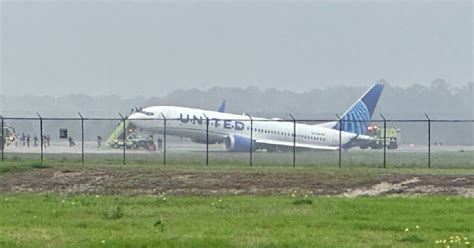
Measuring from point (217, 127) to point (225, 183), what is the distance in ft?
119

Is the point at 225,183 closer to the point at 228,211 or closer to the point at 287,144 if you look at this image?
the point at 228,211

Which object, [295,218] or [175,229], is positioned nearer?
[175,229]

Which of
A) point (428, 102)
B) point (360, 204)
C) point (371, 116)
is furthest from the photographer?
point (428, 102)

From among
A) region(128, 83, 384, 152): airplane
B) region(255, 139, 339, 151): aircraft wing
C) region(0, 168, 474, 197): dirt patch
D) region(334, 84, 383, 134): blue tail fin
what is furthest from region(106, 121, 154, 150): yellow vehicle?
region(0, 168, 474, 197): dirt patch

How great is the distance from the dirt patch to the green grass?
3563 millimetres

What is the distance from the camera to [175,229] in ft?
54.9

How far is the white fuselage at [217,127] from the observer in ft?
198

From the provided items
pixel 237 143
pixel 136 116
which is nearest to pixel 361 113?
pixel 237 143

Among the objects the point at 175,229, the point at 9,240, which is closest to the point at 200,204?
the point at 175,229

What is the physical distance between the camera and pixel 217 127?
65.5m

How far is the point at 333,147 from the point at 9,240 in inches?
2071

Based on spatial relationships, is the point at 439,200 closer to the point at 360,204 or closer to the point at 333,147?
the point at 360,204

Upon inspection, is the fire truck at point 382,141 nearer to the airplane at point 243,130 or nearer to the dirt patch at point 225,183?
the airplane at point 243,130

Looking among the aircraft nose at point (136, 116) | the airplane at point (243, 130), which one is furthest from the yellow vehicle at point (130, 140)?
the airplane at point (243, 130)
